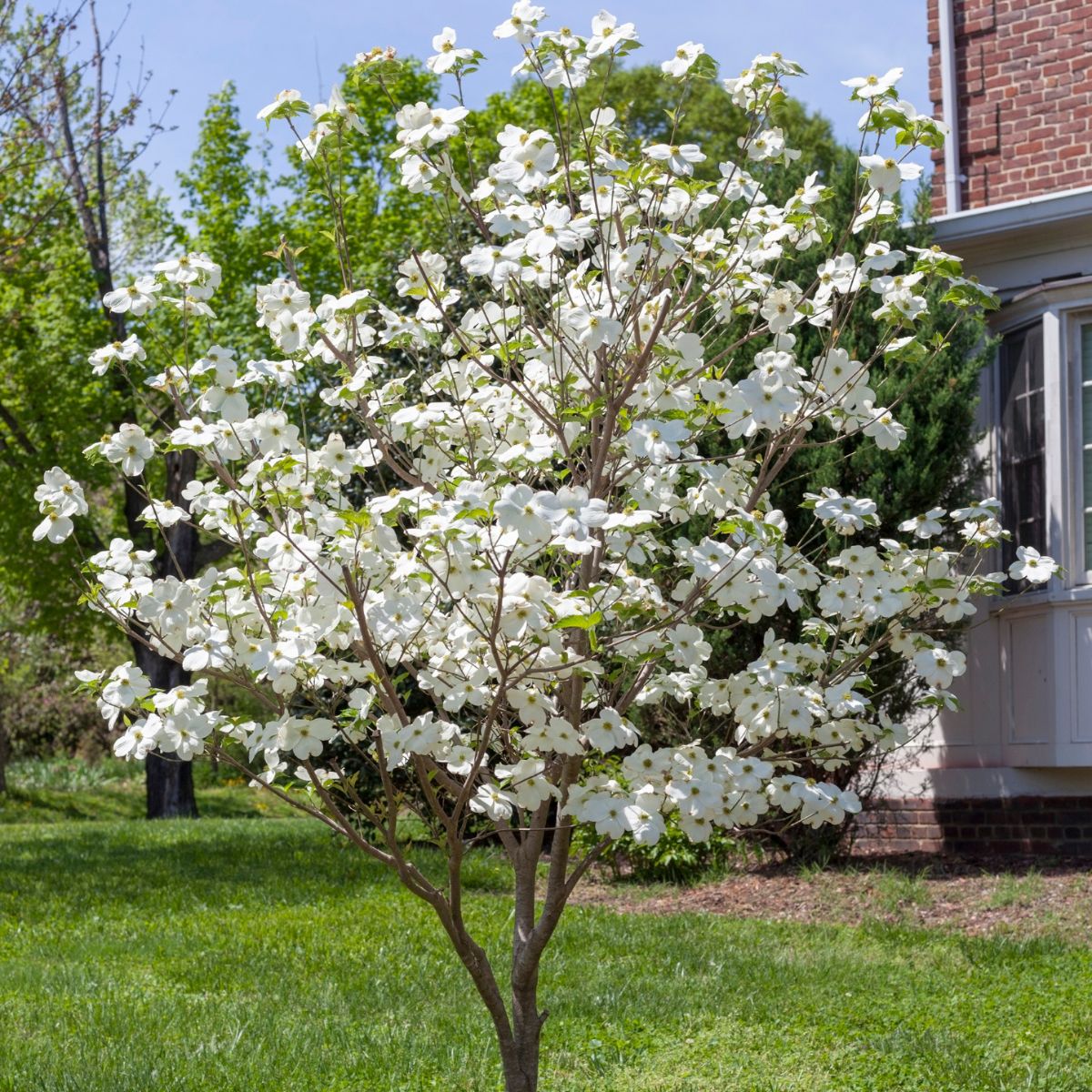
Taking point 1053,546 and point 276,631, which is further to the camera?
point 1053,546

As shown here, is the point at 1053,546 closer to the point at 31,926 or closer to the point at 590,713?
the point at 590,713

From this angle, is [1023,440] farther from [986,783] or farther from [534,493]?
[534,493]

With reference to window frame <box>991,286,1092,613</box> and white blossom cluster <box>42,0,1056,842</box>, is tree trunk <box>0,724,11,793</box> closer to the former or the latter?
window frame <box>991,286,1092,613</box>

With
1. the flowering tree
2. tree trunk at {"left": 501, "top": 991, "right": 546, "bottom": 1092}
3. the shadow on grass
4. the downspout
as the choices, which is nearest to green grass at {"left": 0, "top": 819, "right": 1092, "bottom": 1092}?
the shadow on grass

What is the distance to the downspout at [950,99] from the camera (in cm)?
1012

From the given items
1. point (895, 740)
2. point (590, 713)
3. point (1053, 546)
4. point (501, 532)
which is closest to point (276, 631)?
point (501, 532)

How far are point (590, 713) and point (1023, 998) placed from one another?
222cm

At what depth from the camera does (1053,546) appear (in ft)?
26.9

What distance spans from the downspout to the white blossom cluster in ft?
22.8

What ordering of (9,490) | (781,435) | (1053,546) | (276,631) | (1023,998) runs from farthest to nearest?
(9,490)
(1053,546)
(1023,998)
(781,435)
(276,631)

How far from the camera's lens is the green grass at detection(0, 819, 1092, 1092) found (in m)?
4.23

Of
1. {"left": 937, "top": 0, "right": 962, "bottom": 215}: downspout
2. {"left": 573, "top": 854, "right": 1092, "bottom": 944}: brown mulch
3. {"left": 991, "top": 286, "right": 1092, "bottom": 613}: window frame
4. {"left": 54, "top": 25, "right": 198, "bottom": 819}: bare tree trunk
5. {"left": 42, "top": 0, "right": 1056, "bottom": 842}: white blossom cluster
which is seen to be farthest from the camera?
{"left": 54, "top": 25, "right": 198, "bottom": 819}: bare tree trunk

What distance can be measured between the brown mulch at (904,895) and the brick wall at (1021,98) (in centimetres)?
498

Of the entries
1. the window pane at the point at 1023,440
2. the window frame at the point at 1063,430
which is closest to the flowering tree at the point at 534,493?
the window frame at the point at 1063,430
